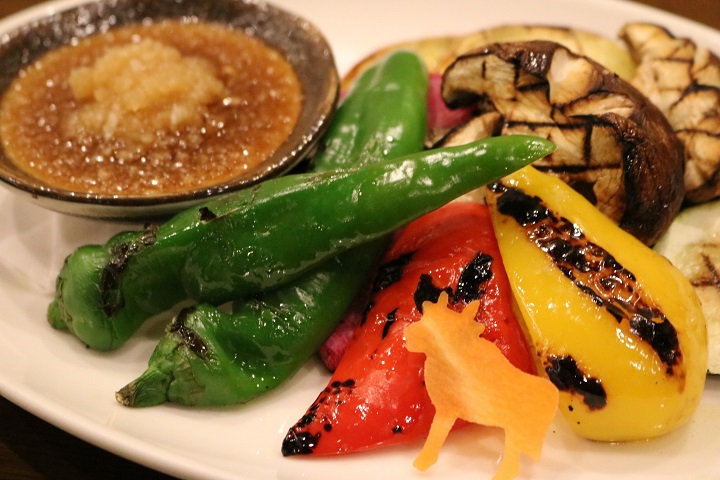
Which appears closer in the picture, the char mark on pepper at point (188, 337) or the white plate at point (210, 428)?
the white plate at point (210, 428)

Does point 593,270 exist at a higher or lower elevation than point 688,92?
lower

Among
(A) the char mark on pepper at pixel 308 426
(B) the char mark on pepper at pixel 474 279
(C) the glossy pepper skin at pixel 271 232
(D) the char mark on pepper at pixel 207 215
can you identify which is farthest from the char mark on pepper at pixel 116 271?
(B) the char mark on pepper at pixel 474 279

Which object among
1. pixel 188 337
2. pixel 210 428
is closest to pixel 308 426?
pixel 210 428

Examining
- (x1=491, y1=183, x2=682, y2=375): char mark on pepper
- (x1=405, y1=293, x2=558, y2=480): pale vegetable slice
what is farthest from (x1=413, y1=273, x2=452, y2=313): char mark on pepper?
(x1=491, y1=183, x2=682, y2=375): char mark on pepper

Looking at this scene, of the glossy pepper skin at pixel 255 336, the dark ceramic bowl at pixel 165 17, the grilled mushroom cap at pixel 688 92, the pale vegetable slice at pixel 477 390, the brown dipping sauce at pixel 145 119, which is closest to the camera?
the pale vegetable slice at pixel 477 390

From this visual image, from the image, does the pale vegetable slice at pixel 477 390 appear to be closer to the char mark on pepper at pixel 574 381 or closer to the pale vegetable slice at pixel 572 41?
the char mark on pepper at pixel 574 381

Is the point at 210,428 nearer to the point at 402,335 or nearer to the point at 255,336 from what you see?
the point at 255,336

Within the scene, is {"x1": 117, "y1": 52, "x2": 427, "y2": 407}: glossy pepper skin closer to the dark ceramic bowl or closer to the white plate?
the white plate
